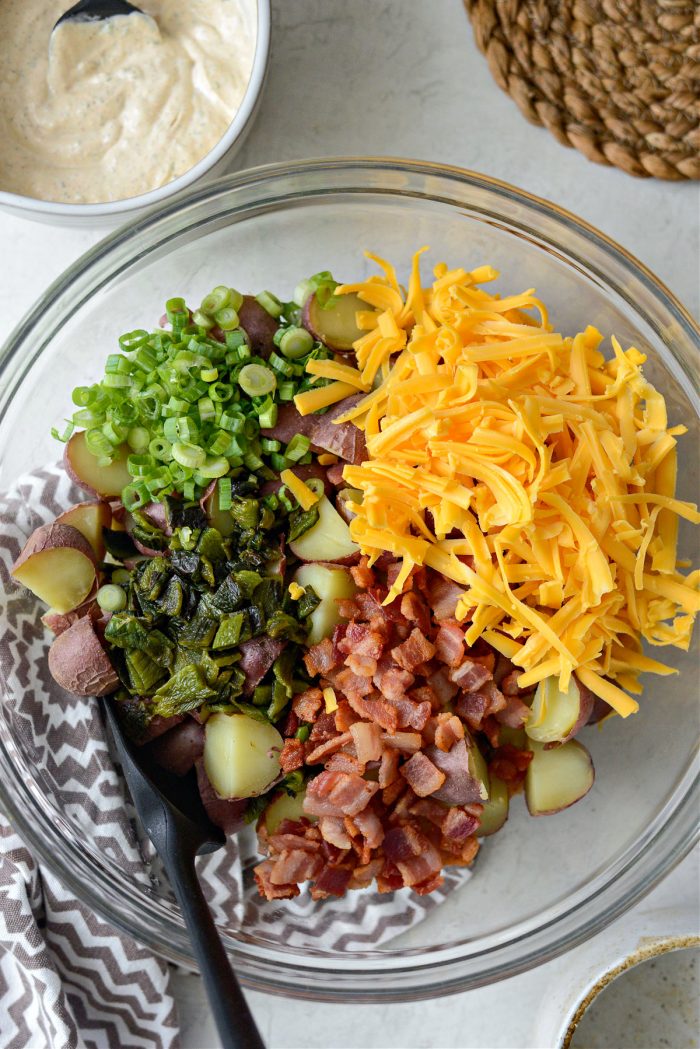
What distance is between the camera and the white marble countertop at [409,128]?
7.06 feet

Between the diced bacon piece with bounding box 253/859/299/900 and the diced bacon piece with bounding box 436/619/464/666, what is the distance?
514mm

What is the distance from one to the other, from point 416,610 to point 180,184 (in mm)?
980

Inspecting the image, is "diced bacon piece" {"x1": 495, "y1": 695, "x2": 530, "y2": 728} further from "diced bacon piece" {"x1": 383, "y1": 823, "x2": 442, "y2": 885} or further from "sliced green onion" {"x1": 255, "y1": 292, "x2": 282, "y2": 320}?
"sliced green onion" {"x1": 255, "y1": 292, "x2": 282, "y2": 320}

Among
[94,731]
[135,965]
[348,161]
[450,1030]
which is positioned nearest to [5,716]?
[94,731]

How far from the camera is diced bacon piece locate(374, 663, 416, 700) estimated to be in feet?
5.32

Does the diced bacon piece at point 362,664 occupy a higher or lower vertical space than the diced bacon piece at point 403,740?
higher

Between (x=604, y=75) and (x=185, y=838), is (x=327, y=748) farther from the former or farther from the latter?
(x=604, y=75)

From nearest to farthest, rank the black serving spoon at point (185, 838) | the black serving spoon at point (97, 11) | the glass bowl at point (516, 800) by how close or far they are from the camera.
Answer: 1. the black serving spoon at point (185, 838)
2. the glass bowl at point (516, 800)
3. the black serving spoon at point (97, 11)

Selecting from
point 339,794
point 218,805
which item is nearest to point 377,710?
point 339,794

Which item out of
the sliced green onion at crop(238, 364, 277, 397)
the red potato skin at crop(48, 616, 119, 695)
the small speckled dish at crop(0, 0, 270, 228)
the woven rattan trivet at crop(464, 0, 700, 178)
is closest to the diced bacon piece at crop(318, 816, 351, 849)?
the red potato skin at crop(48, 616, 119, 695)

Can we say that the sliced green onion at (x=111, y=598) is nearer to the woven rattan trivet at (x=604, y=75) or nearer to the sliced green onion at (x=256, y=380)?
the sliced green onion at (x=256, y=380)

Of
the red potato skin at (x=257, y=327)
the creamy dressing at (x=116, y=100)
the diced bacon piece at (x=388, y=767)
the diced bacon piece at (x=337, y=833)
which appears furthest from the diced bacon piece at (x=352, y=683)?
the creamy dressing at (x=116, y=100)

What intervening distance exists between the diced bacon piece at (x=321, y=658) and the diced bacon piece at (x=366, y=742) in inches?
4.8

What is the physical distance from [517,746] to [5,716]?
105 centimetres
